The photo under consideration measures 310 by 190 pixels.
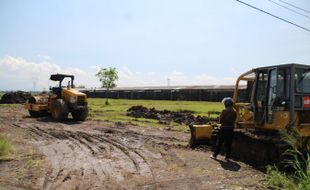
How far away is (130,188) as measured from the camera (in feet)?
28.7

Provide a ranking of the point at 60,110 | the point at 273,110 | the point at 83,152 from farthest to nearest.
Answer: the point at 60,110
the point at 83,152
the point at 273,110

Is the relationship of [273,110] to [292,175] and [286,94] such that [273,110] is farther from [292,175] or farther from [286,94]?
[292,175]

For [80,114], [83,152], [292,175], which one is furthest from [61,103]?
[292,175]

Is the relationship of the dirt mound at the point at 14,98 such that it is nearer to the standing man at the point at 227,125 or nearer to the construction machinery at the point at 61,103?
the construction machinery at the point at 61,103

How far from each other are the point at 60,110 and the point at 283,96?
1474 centimetres

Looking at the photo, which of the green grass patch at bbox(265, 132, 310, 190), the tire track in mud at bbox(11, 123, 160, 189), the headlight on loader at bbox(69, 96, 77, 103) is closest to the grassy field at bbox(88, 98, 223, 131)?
the headlight on loader at bbox(69, 96, 77, 103)

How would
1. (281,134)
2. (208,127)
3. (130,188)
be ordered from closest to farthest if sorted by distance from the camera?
(130,188)
(281,134)
(208,127)

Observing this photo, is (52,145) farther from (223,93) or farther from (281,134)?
(223,93)

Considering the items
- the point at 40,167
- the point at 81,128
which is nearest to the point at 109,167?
the point at 40,167

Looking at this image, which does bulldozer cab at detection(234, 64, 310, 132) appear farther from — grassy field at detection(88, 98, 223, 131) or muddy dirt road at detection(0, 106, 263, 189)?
grassy field at detection(88, 98, 223, 131)

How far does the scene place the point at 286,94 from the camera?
34.0 feet

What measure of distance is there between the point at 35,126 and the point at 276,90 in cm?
1308

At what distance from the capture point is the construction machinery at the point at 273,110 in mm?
10297

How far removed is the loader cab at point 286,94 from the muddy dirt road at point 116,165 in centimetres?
155
